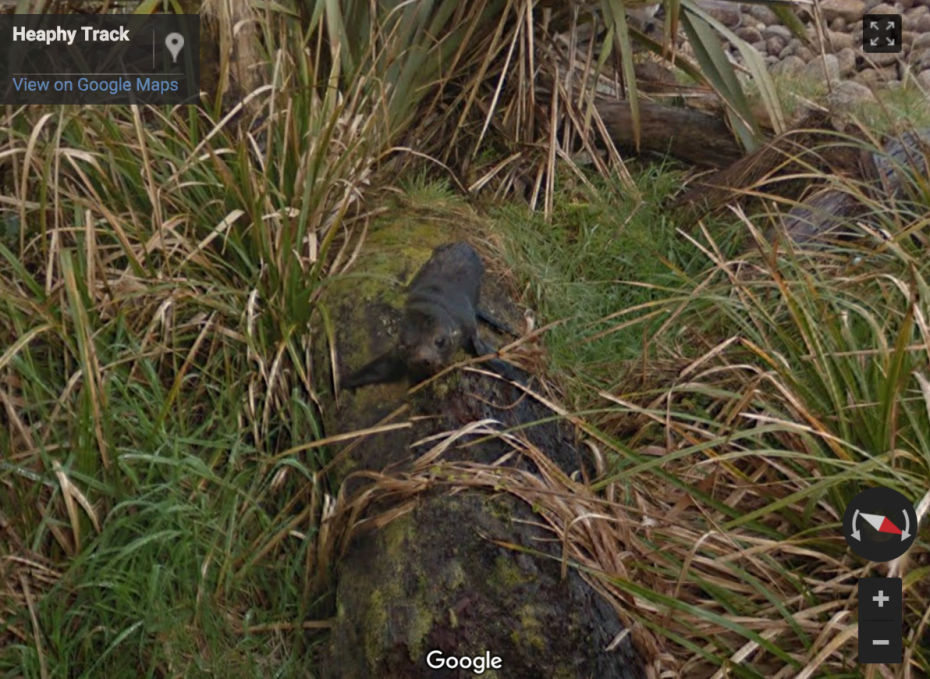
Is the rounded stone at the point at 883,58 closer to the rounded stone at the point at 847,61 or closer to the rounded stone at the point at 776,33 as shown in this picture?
the rounded stone at the point at 847,61

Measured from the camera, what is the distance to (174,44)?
3.80m

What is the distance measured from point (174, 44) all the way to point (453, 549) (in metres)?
2.13

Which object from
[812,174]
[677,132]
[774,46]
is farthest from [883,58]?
[812,174]

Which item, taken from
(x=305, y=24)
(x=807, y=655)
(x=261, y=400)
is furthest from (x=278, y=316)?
(x=807, y=655)

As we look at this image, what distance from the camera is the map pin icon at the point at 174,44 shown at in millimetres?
3771

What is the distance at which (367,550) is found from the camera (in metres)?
2.61

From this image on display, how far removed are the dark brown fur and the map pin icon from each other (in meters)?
1.21

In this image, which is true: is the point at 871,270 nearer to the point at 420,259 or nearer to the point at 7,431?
the point at 420,259

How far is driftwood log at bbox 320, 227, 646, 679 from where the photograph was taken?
2344mm

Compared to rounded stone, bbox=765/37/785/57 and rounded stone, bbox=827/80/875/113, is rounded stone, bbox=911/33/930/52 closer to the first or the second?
rounded stone, bbox=765/37/785/57

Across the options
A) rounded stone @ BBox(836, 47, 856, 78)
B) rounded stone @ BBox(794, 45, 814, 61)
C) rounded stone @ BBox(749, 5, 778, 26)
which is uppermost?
rounded stone @ BBox(749, 5, 778, 26)

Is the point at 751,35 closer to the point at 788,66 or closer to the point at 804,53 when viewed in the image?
the point at 804,53

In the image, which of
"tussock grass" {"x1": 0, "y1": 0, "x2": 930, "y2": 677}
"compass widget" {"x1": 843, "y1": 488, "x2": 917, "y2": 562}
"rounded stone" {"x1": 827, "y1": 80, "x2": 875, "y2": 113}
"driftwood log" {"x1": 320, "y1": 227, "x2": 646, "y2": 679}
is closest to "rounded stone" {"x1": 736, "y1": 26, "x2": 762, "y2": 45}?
"rounded stone" {"x1": 827, "y1": 80, "x2": 875, "y2": 113}

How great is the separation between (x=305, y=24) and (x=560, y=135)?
45.0 inches
